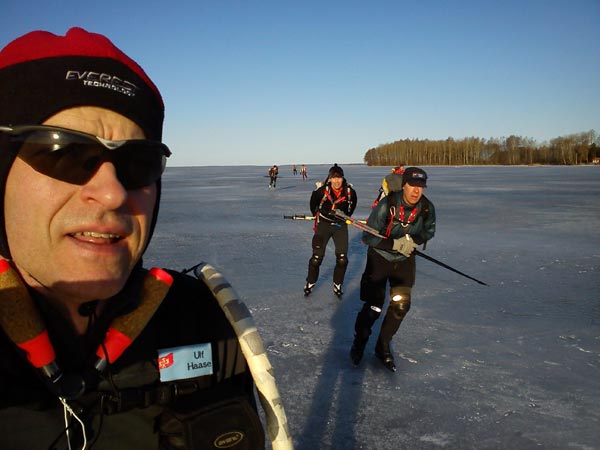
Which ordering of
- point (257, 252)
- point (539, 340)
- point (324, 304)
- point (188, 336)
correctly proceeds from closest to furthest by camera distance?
point (188, 336) < point (539, 340) < point (324, 304) < point (257, 252)

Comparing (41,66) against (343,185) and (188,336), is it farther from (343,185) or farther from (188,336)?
(343,185)

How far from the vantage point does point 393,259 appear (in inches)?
156

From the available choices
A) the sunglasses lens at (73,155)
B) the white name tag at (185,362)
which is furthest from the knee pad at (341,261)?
the sunglasses lens at (73,155)

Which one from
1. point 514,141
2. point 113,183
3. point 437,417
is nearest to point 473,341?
point 437,417

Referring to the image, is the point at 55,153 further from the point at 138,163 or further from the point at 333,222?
the point at 333,222

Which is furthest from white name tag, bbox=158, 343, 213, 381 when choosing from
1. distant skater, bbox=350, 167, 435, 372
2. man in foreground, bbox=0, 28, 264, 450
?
distant skater, bbox=350, 167, 435, 372

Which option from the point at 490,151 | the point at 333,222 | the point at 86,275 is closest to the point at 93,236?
the point at 86,275

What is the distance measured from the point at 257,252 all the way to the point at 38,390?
7111 mm

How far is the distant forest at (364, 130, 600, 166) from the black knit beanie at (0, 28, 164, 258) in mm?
115766

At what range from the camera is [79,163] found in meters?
0.87

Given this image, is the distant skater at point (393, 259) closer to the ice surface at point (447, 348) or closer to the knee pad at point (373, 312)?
the knee pad at point (373, 312)

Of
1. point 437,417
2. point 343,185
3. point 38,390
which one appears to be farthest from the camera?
point 343,185

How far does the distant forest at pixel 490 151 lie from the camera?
96.3 m

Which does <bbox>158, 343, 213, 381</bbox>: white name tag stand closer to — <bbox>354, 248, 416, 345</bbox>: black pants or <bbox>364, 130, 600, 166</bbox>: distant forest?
<bbox>354, 248, 416, 345</bbox>: black pants
